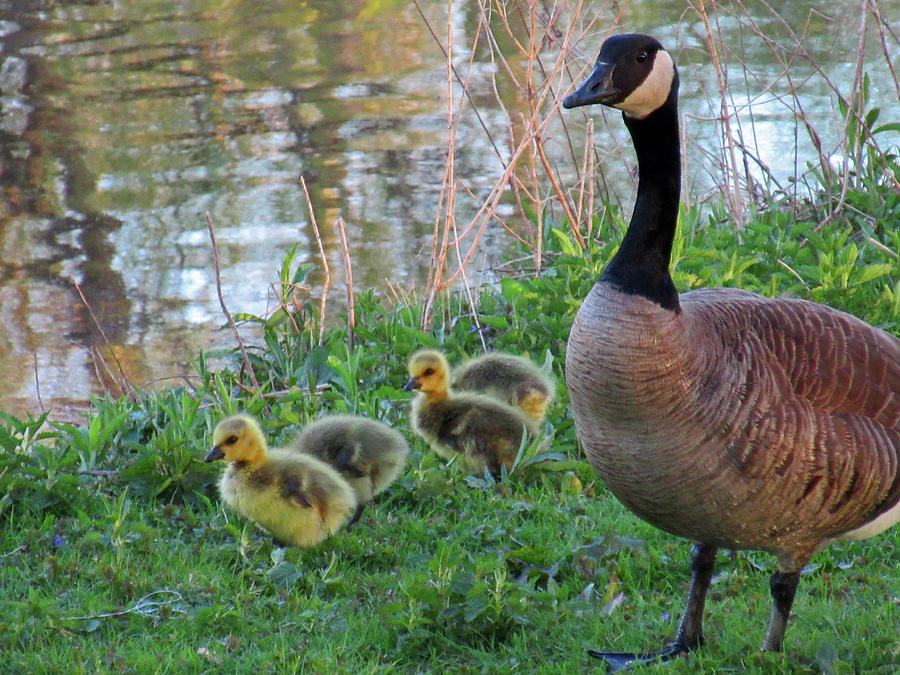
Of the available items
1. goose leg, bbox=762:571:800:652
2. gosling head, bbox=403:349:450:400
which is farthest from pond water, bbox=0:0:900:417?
goose leg, bbox=762:571:800:652

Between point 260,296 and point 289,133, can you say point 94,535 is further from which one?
point 289,133

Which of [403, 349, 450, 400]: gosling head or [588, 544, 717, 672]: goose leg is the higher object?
[403, 349, 450, 400]: gosling head

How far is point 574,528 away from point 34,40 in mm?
14531

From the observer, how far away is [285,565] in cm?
432

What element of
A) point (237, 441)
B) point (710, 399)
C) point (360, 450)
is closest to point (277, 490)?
point (237, 441)

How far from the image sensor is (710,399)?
3385 millimetres

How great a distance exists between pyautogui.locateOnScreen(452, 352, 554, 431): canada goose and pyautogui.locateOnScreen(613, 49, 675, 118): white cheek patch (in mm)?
2182

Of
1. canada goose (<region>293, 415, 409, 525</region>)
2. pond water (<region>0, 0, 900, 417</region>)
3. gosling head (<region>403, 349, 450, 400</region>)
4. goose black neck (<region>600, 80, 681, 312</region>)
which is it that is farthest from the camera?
pond water (<region>0, 0, 900, 417</region>)

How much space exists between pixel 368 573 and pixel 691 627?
4.33 feet

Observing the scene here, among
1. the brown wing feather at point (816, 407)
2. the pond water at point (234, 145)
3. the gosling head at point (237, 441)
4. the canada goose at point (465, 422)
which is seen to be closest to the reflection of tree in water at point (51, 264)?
the pond water at point (234, 145)

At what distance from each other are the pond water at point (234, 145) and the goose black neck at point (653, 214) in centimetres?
293

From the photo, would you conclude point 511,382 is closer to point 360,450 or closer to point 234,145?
point 360,450

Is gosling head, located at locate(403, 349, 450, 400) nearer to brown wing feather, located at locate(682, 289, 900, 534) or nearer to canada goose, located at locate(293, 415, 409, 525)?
canada goose, located at locate(293, 415, 409, 525)

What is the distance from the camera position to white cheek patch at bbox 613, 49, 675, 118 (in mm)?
3357
